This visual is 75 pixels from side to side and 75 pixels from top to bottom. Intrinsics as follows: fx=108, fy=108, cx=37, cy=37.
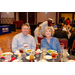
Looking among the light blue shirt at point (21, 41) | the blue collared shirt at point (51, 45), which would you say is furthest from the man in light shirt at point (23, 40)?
the blue collared shirt at point (51, 45)

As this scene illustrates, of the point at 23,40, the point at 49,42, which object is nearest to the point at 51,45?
the point at 49,42

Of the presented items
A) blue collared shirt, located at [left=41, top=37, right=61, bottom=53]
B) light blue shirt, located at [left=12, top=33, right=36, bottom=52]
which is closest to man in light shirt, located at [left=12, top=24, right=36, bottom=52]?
light blue shirt, located at [left=12, top=33, right=36, bottom=52]

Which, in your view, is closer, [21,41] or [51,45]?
[51,45]

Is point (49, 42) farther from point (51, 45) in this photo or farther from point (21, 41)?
point (21, 41)

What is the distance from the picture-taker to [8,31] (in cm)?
1094

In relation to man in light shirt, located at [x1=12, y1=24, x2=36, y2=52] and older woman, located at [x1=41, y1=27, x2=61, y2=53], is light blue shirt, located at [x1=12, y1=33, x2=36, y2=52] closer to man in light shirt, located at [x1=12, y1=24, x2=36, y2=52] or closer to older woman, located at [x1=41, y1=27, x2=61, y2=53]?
man in light shirt, located at [x1=12, y1=24, x2=36, y2=52]

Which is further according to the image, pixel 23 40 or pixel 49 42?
pixel 23 40

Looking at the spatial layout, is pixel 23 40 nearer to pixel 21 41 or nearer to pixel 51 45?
pixel 21 41

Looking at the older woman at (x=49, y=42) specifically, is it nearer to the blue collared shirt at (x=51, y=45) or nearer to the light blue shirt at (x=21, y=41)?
the blue collared shirt at (x=51, y=45)

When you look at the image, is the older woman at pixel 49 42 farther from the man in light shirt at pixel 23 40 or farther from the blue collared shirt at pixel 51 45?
the man in light shirt at pixel 23 40

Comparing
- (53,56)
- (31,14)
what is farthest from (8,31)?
(53,56)
